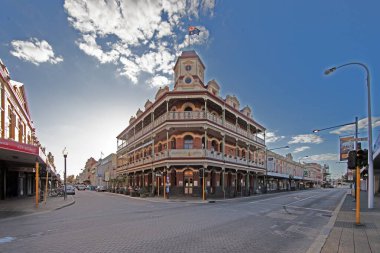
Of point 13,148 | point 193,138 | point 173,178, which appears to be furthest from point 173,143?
point 13,148

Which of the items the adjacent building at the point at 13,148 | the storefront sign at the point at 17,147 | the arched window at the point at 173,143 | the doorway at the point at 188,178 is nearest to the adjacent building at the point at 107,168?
the adjacent building at the point at 13,148

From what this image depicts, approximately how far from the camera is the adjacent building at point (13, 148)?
1982 cm

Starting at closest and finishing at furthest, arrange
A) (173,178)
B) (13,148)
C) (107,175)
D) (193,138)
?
1. (13,148)
2. (193,138)
3. (173,178)
4. (107,175)

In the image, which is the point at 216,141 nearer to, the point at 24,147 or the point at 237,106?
the point at 237,106

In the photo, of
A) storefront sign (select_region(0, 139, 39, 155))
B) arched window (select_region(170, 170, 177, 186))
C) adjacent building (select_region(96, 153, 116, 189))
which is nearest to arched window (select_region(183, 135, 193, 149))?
arched window (select_region(170, 170, 177, 186))

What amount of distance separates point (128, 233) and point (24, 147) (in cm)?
1233

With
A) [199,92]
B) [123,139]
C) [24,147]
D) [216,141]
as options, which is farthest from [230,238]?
[123,139]

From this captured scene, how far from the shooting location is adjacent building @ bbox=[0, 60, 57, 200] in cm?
1982

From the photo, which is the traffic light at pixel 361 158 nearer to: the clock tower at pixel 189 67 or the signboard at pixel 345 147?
the signboard at pixel 345 147

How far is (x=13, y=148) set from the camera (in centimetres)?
1803

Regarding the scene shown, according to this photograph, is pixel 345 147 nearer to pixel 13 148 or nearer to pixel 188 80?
pixel 188 80

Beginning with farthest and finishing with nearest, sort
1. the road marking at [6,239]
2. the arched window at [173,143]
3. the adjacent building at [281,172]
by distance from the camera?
the adjacent building at [281,172] < the arched window at [173,143] < the road marking at [6,239]

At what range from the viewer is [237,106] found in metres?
44.4

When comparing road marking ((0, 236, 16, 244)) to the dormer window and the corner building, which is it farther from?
the dormer window
